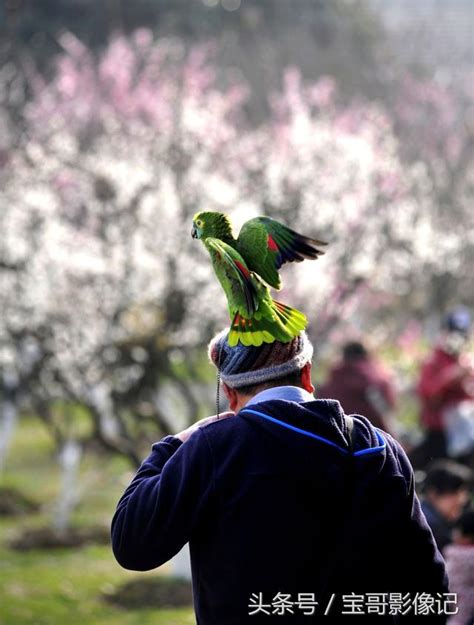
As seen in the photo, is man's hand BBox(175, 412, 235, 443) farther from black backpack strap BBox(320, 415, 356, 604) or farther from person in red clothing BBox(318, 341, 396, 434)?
person in red clothing BBox(318, 341, 396, 434)

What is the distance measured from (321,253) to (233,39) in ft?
72.0

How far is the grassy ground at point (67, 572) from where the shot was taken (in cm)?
725

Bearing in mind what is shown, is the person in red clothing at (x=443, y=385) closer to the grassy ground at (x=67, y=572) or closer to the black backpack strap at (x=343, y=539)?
the grassy ground at (x=67, y=572)

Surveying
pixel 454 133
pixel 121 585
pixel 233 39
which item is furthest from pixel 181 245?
pixel 233 39

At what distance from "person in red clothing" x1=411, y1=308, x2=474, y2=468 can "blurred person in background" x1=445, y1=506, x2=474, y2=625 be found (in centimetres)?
336

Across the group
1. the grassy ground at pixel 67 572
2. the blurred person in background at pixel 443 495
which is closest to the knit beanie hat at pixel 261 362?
the blurred person in background at pixel 443 495

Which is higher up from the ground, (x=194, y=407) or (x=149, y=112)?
(x=149, y=112)

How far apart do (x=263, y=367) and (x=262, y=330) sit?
0.09m

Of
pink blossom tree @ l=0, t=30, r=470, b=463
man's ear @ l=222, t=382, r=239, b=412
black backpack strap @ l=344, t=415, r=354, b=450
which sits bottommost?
black backpack strap @ l=344, t=415, r=354, b=450

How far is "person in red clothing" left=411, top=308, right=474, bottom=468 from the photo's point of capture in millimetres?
7363

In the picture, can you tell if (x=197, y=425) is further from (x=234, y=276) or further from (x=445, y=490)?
(x=445, y=490)

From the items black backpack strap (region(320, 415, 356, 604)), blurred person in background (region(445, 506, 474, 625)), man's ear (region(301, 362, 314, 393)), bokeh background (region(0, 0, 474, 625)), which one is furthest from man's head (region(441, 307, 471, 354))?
black backpack strap (region(320, 415, 356, 604))

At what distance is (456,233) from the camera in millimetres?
15430

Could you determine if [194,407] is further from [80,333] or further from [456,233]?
[456,233]
